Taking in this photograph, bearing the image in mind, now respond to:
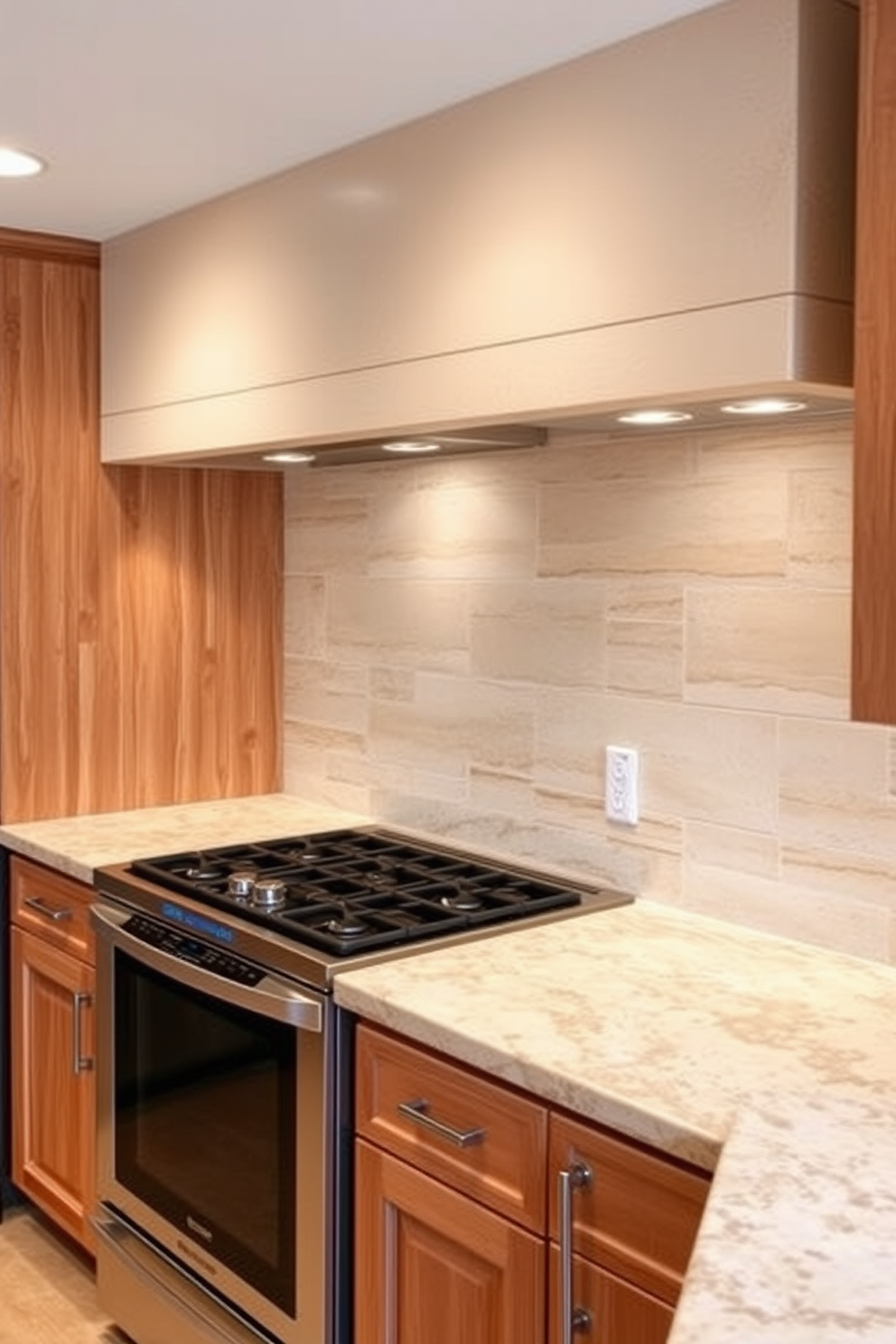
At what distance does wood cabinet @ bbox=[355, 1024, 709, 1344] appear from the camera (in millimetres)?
1509

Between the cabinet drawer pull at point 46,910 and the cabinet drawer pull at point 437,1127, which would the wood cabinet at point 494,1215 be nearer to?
the cabinet drawer pull at point 437,1127

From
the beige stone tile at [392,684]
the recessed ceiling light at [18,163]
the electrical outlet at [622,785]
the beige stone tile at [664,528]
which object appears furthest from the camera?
the beige stone tile at [392,684]

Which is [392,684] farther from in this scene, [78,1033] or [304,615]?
[78,1033]

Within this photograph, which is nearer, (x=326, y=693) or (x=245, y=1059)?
(x=245, y=1059)

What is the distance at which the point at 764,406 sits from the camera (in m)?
1.88

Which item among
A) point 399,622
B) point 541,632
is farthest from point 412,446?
point 399,622

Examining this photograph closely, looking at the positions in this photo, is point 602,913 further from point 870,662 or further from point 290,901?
point 870,662

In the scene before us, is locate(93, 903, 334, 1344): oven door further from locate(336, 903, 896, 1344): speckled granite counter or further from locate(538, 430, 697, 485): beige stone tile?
locate(538, 430, 697, 485): beige stone tile

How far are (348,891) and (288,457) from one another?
903mm

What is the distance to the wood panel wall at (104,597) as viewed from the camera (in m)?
2.81

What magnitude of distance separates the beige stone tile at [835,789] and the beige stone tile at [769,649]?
4 cm

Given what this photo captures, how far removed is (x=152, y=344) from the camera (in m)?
2.70

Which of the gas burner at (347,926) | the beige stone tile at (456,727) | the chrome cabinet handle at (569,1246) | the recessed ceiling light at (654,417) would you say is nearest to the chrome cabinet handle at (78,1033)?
the gas burner at (347,926)

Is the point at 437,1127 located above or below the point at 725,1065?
below
